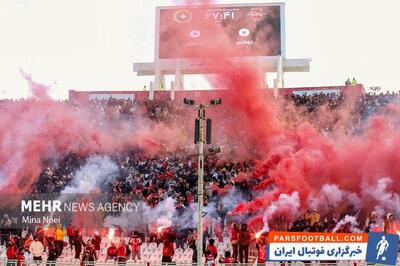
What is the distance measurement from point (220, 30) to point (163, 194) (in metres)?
15.5

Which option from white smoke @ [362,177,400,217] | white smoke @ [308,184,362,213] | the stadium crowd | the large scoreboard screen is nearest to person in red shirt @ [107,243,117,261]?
the stadium crowd

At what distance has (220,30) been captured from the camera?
147 feet

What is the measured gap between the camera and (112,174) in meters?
35.5

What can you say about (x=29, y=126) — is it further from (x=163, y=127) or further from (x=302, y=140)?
(x=302, y=140)

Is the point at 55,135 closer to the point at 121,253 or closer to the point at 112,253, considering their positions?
the point at 112,253

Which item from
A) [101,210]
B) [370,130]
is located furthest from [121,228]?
[370,130]

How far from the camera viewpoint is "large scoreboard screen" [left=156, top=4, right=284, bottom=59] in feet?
142

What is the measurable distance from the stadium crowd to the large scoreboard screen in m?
4.63

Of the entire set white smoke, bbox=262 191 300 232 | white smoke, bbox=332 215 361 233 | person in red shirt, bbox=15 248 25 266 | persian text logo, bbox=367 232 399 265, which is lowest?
person in red shirt, bbox=15 248 25 266

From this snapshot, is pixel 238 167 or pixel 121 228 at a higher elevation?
pixel 238 167

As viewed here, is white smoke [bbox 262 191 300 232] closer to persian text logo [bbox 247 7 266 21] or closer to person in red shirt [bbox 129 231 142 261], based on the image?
person in red shirt [bbox 129 231 142 261]

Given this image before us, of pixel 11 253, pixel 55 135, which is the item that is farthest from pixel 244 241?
pixel 55 135

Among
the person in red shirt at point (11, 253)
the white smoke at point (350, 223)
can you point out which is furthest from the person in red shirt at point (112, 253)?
the white smoke at point (350, 223)

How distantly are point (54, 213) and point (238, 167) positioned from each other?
9.01 m
